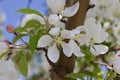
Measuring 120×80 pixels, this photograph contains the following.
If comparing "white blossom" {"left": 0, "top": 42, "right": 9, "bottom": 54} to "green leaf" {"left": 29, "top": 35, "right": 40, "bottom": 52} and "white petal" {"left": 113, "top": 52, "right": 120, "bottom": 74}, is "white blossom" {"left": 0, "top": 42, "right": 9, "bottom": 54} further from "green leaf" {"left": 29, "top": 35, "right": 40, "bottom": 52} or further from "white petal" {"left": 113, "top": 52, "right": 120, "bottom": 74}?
"white petal" {"left": 113, "top": 52, "right": 120, "bottom": 74}

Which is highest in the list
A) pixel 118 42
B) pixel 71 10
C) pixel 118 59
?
pixel 71 10

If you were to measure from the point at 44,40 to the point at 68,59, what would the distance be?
0.10 meters

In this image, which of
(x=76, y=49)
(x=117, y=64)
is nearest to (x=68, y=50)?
(x=76, y=49)

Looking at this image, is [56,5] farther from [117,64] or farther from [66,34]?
[117,64]

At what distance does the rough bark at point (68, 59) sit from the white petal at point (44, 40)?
0.06 meters

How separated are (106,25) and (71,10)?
3.27 feet

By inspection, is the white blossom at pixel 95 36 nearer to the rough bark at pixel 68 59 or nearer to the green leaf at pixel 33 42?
the rough bark at pixel 68 59

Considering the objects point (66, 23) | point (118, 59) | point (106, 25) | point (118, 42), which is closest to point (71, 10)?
point (66, 23)

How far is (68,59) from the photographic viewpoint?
0.99 m

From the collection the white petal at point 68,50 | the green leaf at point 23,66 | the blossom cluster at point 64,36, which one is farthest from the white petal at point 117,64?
A: the green leaf at point 23,66

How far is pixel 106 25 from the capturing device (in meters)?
1.92

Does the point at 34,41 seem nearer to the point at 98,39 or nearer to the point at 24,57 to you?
the point at 24,57

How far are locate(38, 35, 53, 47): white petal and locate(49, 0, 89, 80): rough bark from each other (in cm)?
6

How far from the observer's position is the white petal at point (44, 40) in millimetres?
927
